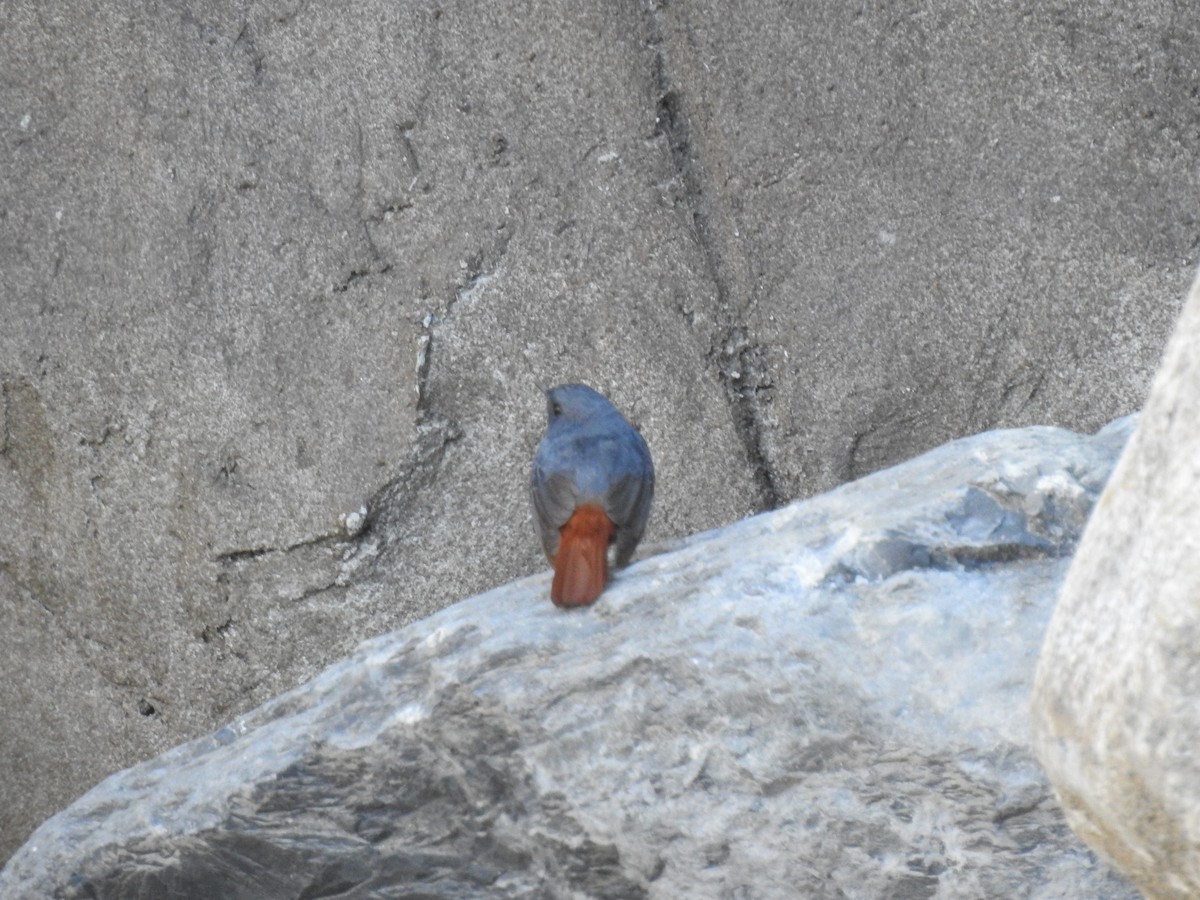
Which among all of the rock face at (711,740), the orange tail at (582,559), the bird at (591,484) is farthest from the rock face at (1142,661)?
the bird at (591,484)

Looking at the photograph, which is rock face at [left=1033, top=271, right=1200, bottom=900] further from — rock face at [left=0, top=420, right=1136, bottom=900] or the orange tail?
the orange tail

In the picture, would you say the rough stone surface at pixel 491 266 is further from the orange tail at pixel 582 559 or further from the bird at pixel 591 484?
the orange tail at pixel 582 559

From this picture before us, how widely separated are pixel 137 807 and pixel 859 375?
1751 millimetres

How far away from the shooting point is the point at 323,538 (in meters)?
3.59

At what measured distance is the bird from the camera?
2.85 metres

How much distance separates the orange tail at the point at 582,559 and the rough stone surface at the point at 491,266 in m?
0.66

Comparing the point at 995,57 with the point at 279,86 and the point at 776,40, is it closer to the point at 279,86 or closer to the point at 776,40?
the point at 776,40

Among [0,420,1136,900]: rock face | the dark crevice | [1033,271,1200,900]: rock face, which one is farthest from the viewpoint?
Answer: the dark crevice

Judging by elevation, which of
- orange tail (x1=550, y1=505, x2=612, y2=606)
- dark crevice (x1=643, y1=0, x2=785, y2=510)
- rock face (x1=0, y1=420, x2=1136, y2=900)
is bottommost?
rock face (x1=0, y1=420, x2=1136, y2=900)

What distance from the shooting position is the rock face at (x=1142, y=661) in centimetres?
138

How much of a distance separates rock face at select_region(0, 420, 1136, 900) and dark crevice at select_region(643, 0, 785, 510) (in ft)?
2.61

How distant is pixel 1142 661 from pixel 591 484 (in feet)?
5.23

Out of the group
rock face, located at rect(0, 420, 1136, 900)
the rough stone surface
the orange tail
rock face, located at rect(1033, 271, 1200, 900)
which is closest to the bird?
the orange tail

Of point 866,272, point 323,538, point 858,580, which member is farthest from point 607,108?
point 858,580
